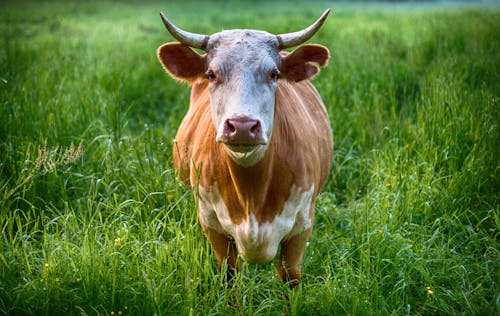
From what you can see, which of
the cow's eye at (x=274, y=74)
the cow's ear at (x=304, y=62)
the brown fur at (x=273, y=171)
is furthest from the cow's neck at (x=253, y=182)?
the cow's ear at (x=304, y=62)

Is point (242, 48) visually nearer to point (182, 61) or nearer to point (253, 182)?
point (182, 61)

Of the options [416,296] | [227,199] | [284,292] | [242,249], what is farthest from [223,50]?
[416,296]

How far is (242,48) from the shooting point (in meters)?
3.04

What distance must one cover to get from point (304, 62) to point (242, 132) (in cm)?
94

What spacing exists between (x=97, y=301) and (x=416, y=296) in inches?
74.3

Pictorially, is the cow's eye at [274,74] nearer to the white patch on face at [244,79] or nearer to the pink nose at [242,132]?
the white patch on face at [244,79]

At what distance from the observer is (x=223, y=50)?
3.08m

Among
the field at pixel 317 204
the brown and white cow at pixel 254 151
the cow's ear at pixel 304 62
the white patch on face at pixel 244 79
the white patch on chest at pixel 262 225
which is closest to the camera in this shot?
the white patch on face at pixel 244 79

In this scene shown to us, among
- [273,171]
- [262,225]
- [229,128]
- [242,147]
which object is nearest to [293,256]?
[262,225]

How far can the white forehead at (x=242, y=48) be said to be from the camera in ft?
9.85

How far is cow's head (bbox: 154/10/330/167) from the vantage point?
270cm

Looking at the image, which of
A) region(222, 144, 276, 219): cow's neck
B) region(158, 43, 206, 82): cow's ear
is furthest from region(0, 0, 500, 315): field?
region(158, 43, 206, 82): cow's ear

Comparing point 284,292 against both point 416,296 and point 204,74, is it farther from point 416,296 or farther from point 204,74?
point 204,74

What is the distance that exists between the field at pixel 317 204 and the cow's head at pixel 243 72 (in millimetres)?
765
